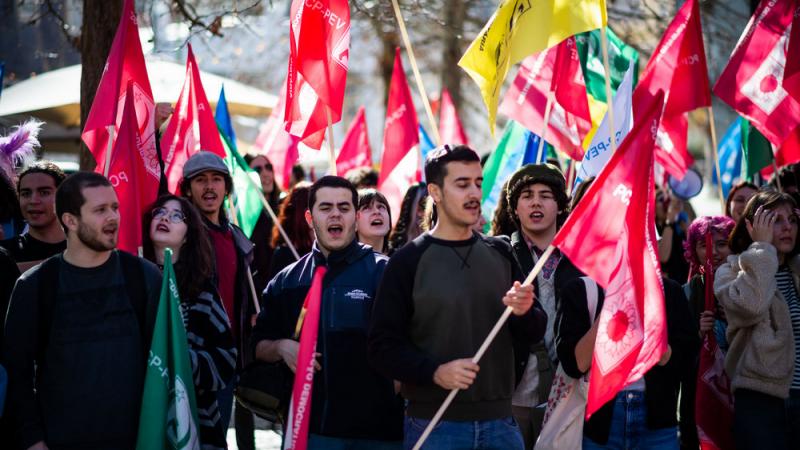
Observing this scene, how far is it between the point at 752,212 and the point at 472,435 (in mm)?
2519

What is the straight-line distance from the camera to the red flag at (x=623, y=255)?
468 cm

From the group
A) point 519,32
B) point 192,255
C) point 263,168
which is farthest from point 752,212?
point 263,168

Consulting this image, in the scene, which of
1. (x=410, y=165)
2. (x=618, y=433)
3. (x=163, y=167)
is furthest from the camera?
(x=410, y=165)

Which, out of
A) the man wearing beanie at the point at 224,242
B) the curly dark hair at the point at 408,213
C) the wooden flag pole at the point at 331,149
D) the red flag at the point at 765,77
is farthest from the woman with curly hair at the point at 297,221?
the red flag at the point at 765,77

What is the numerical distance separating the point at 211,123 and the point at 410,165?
7.22 ft

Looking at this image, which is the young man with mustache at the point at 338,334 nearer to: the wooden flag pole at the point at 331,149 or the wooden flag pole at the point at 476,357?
the wooden flag pole at the point at 476,357

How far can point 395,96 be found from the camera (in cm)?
1016

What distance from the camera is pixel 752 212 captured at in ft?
20.9

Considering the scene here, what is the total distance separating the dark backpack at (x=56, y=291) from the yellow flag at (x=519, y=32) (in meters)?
2.43

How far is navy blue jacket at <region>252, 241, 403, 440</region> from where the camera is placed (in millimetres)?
5117

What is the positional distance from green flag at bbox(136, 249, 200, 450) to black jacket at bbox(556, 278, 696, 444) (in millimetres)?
1642

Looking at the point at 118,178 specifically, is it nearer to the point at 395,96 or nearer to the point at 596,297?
the point at 596,297

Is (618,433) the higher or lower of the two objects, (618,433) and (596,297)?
the lower

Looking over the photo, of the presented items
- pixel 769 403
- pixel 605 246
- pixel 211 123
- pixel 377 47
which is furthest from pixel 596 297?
pixel 377 47
